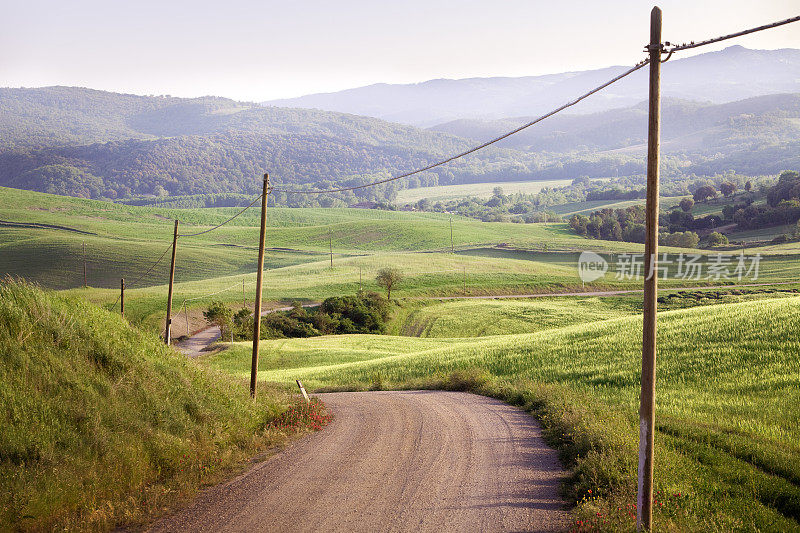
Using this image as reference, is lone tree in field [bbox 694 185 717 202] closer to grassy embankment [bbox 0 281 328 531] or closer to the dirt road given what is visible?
the dirt road

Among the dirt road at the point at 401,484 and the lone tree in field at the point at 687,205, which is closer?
the dirt road at the point at 401,484

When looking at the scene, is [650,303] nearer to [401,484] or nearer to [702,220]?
[401,484]

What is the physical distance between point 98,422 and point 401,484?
505 centimetres

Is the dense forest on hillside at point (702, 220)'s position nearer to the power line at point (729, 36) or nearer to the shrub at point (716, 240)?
the shrub at point (716, 240)

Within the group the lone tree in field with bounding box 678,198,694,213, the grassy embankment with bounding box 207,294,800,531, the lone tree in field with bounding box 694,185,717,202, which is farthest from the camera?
the lone tree in field with bounding box 694,185,717,202

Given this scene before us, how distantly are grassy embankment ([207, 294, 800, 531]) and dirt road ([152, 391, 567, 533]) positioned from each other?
31.0 inches

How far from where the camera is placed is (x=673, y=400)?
14.5m

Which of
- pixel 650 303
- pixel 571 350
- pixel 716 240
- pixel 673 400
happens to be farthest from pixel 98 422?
pixel 716 240

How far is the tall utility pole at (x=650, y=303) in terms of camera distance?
7.33 metres

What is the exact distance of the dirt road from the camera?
839 cm

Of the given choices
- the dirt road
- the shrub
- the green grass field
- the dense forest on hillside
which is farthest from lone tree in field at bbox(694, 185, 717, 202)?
the dirt road

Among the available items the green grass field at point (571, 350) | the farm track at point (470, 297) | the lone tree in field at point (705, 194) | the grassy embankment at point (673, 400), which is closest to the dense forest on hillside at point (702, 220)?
the lone tree in field at point (705, 194)

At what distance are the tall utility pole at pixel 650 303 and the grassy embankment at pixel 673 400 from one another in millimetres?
407

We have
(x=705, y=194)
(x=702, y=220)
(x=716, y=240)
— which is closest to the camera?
(x=716, y=240)
